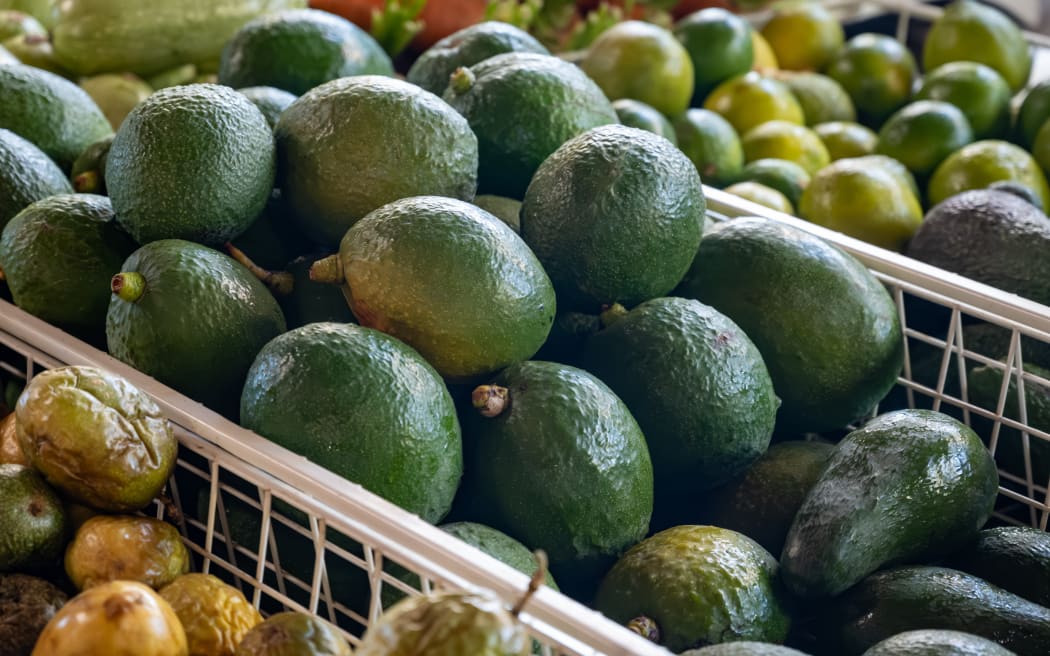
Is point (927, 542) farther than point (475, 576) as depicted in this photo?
Yes

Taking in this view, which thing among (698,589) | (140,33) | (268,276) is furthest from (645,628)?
(140,33)

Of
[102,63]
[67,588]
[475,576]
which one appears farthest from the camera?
[102,63]

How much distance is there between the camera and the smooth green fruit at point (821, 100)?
272 cm

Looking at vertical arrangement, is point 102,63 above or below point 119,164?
below

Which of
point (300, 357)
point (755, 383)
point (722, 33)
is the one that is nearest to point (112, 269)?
point (300, 357)

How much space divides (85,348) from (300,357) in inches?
11.5

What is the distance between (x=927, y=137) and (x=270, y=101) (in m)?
1.45

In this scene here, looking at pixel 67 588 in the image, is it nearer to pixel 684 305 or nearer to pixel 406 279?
pixel 406 279

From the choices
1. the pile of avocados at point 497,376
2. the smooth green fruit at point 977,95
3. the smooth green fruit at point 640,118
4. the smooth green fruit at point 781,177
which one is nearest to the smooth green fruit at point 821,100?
the smooth green fruit at point 977,95

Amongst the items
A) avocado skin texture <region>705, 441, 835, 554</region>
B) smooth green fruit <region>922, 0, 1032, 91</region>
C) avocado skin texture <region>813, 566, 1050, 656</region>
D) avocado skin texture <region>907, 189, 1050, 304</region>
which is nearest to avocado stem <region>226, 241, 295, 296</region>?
avocado skin texture <region>705, 441, 835, 554</region>

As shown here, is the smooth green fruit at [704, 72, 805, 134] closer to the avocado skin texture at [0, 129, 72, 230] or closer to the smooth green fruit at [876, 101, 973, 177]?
the smooth green fruit at [876, 101, 973, 177]

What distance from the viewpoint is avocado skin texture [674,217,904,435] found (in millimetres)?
1428

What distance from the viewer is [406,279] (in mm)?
1186

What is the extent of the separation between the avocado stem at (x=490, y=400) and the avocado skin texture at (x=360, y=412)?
0.05 m
